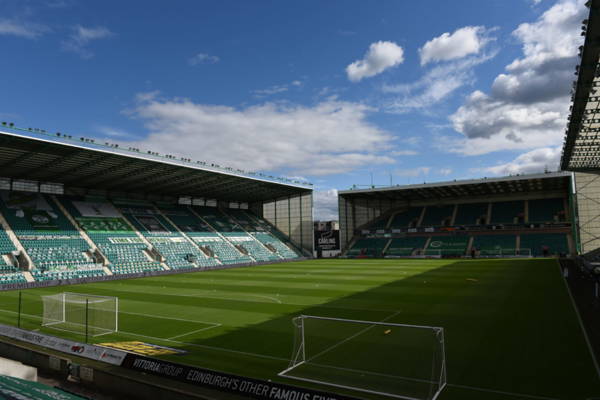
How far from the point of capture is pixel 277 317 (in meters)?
17.7

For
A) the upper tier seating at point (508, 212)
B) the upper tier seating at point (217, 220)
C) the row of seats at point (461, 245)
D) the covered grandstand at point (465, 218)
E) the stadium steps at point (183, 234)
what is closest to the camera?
the stadium steps at point (183, 234)

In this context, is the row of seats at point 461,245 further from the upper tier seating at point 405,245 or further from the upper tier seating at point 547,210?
the upper tier seating at point 547,210

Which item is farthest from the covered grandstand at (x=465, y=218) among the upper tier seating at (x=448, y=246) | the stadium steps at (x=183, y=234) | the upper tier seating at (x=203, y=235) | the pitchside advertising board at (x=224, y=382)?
the pitchside advertising board at (x=224, y=382)

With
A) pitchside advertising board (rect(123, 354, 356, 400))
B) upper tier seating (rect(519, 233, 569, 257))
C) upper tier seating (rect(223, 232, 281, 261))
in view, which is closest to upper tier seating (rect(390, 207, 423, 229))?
upper tier seating (rect(519, 233, 569, 257))

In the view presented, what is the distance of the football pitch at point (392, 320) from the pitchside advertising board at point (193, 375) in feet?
4.44

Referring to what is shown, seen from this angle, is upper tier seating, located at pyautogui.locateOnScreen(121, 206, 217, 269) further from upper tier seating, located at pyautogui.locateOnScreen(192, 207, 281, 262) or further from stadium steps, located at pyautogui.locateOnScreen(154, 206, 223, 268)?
upper tier seating, located at pyautogui.locateOnScreen(192, 207, 281, 262)

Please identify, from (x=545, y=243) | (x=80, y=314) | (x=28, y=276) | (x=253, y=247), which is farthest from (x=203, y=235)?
(x=545, y=243)

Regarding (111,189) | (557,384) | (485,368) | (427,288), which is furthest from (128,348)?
(111,189)

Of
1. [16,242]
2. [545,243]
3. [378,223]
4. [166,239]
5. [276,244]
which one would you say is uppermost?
[378,223]

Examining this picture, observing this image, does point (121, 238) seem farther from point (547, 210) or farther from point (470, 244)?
point (547, 210)

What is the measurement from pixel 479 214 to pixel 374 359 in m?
59.3

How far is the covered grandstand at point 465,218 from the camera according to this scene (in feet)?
181

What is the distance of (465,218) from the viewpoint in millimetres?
64562

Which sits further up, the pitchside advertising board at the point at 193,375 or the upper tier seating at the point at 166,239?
the upper tier seating at the point at 166,239
